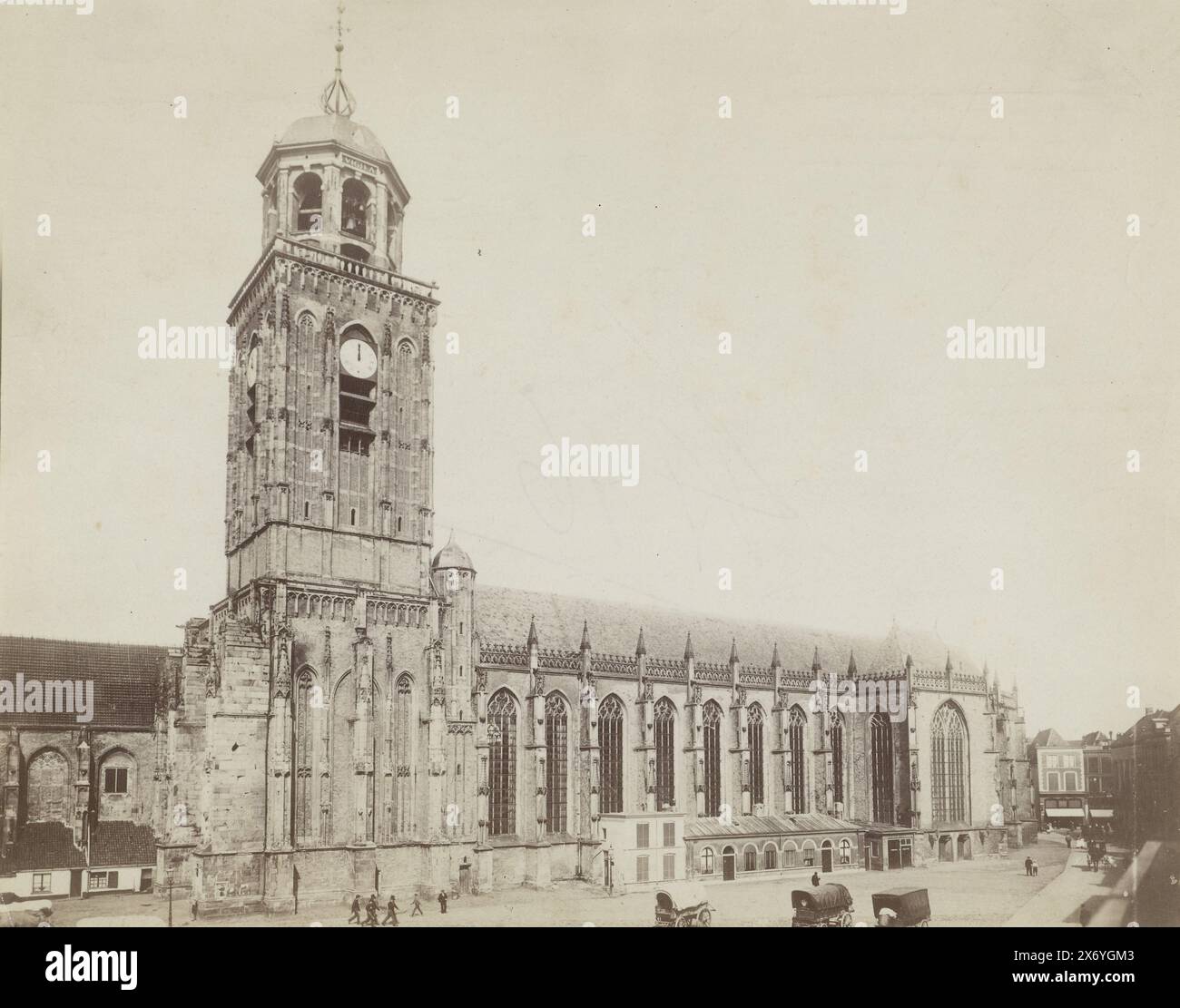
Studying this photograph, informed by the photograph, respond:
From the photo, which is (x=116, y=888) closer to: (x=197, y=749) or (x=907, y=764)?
(x=197, y=749)

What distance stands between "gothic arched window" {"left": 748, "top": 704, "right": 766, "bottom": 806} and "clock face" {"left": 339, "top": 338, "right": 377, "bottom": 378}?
24.0 meters

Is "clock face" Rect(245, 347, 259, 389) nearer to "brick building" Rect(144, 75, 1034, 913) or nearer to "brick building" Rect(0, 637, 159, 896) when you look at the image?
"brick building" Rect(144, 75, 1034, 913)

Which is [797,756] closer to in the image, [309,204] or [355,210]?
[355,210]

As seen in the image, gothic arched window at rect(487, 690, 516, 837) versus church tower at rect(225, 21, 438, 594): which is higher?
church tower at rect(225, 21, 438, 594)

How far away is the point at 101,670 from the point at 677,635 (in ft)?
83.0

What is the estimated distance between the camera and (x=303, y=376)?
3600 centimetres

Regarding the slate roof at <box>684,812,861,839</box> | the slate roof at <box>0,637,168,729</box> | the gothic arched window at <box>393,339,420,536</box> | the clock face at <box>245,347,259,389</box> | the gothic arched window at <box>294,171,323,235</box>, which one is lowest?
the slate roof at <box>684,812,861,839</box>

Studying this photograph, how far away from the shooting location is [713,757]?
4697 centimetres

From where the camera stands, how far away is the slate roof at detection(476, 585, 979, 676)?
43.3 m

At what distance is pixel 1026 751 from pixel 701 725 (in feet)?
67.9

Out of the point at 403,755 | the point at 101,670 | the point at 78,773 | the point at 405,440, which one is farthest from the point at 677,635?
the point at 78,773

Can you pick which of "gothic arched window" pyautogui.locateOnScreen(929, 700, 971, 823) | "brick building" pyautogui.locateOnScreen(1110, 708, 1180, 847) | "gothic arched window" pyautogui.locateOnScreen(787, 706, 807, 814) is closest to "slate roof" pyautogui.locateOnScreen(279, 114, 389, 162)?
"brick building" pyautogui.locateOnScreen(1110, 708, 1180, 847)

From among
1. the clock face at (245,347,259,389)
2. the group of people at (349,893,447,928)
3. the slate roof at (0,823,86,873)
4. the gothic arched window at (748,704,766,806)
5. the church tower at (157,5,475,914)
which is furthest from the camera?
the gothic arched window at (748,704,766,806)

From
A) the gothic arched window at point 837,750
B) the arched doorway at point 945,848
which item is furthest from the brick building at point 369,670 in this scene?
the gothic arched window at point 837,750
